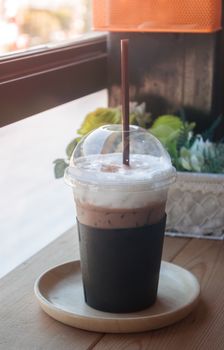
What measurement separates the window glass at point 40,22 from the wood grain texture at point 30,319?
434 mm

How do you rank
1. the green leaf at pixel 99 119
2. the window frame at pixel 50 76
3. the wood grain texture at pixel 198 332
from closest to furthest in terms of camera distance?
1. the wood grain texture at pixel 198 332
2. the window frame at pixel 50 76
3. the green leaf at pixel 99 119

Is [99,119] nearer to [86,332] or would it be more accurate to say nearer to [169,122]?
[169,122]

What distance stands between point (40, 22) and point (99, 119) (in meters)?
0.27

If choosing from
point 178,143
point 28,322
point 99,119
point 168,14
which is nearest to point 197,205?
point 178,143

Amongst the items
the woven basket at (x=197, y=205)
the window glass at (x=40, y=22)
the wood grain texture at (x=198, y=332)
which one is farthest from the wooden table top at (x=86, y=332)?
the window glass at (x=40, y=22)

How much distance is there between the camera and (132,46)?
1624 millimetres

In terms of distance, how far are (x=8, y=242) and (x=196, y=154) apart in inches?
17.0

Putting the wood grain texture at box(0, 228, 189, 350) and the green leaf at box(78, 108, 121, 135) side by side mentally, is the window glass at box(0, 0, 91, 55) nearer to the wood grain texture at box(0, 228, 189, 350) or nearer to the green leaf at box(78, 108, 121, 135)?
the green leaf at box(78, 108, 121, 135)

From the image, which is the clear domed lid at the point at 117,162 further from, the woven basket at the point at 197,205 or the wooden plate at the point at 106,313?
the woven basket at the point at 197,205

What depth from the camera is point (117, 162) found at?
3.22 feet

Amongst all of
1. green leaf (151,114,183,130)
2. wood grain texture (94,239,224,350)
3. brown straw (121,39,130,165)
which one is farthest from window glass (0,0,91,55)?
wood grain texture (94,239,224,350)

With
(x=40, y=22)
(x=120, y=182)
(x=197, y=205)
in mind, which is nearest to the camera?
(x=120, y=182)

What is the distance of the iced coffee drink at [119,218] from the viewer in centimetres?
94

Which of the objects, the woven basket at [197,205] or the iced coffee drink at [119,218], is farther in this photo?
the woven basket at [197,205]
